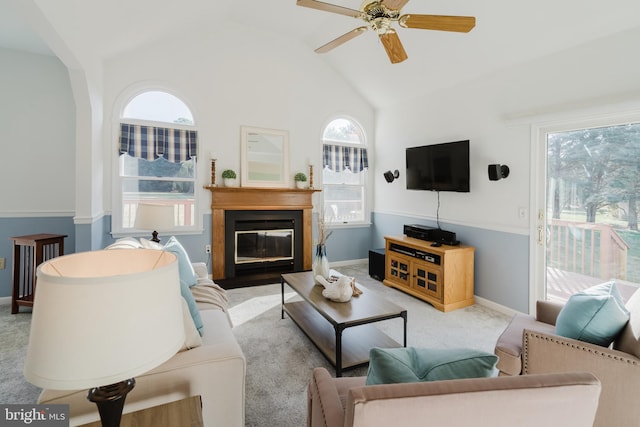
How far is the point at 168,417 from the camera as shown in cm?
114

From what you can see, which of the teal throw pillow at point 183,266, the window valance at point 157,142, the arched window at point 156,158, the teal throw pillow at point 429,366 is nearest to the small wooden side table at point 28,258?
the arched window at point 156,158

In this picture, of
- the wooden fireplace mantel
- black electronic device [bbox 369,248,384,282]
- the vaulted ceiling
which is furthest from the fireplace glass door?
the vaulted ceiling

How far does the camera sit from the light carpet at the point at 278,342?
2061 millimetres

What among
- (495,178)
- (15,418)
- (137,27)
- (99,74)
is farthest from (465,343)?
(99,74)

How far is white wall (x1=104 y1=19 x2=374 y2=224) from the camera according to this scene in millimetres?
4137

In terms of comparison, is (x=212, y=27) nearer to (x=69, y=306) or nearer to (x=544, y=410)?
(x=69, y=306)

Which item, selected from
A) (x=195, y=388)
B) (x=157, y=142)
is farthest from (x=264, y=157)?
(x=195, y=388)

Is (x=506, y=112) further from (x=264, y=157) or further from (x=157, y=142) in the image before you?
(x=157, y=142)

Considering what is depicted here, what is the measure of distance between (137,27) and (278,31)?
2.10 metres

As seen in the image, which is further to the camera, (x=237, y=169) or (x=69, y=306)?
(x=237, y=169)

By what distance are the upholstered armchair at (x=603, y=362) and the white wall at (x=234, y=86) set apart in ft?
12.9

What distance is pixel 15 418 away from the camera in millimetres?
1041

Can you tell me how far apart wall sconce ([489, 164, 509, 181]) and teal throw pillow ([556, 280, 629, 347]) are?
1.95 metres

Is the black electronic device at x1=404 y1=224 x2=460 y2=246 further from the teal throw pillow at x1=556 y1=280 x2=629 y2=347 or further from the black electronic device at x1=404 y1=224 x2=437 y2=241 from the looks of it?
the teal throw pillow at x1=556 y1=280 x2=629 y2=347
